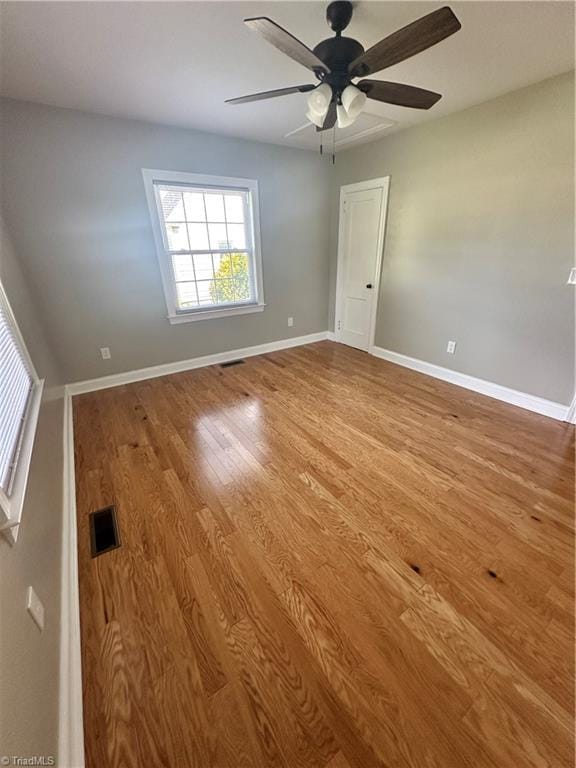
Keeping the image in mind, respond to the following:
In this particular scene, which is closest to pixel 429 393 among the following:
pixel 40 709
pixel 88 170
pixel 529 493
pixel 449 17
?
pixel 529 493

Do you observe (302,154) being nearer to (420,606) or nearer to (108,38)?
(108,38)

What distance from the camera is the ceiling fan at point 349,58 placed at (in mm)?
1186

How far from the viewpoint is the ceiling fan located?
1.19m

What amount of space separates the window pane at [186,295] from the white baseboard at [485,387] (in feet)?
8.04

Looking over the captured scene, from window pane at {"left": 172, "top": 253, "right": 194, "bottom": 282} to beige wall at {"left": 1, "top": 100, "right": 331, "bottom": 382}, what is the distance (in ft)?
0.68

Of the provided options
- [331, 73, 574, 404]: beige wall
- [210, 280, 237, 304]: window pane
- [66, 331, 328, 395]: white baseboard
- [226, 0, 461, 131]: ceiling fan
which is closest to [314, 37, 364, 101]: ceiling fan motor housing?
[226, 0, 461, 131]: ceiling fan

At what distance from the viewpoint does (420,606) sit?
→ 4.23ft

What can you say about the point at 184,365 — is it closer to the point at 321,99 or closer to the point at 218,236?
the point at 218,236

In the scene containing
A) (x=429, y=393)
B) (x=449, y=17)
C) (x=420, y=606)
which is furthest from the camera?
(x=429, y=393)

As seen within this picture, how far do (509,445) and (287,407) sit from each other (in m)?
1.81

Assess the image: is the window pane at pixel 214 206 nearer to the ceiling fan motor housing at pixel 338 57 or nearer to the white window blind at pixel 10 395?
the ceiling fan motor housing at pixel 338 57

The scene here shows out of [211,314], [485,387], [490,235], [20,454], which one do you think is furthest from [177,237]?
[485,387]

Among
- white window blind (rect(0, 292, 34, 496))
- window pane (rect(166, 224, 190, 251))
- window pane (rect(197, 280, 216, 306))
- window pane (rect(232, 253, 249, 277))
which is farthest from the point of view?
window pane (rect(232, 253, 249, 277))

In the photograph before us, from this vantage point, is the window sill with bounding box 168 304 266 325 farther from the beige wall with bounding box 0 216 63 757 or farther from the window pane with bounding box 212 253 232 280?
the beige wall with bounding box 0 216 63 757
